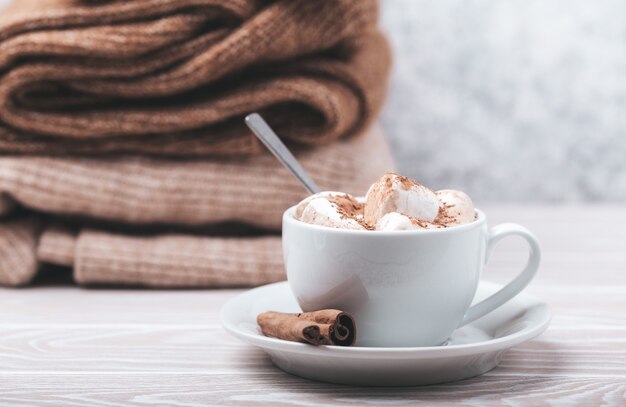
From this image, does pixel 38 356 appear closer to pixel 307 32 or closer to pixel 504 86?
pixel 307 32

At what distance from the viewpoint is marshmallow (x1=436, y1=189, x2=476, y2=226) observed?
56 cm

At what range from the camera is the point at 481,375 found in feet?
1.79

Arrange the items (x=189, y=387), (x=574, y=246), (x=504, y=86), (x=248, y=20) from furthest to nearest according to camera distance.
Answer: (x=504, y=86), (x=574, y=246), (x=248, y=20), (x=189, y=387)

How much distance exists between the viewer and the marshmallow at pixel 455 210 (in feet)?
1.82

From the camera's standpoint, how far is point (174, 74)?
30.8 inches

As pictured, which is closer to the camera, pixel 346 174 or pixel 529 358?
pixel 529 358

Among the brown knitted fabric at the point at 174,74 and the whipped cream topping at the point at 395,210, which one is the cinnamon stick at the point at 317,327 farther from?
the brown knitted fabric at the point at 174,74

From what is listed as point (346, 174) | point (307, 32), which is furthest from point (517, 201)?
point (307, 32)

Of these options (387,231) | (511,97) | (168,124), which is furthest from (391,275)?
(511,97)

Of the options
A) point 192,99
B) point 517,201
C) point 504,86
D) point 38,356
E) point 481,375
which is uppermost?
point 504,86

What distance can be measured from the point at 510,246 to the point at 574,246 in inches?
2.7

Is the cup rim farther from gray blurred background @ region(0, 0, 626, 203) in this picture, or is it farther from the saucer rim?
gray blurred background @ region(0, 0, 626, 203)

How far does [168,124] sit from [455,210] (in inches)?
13.4

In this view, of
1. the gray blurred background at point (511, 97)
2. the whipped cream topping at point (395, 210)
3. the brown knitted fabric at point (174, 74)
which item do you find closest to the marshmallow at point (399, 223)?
the whipped cream topping at point (395, 210)
